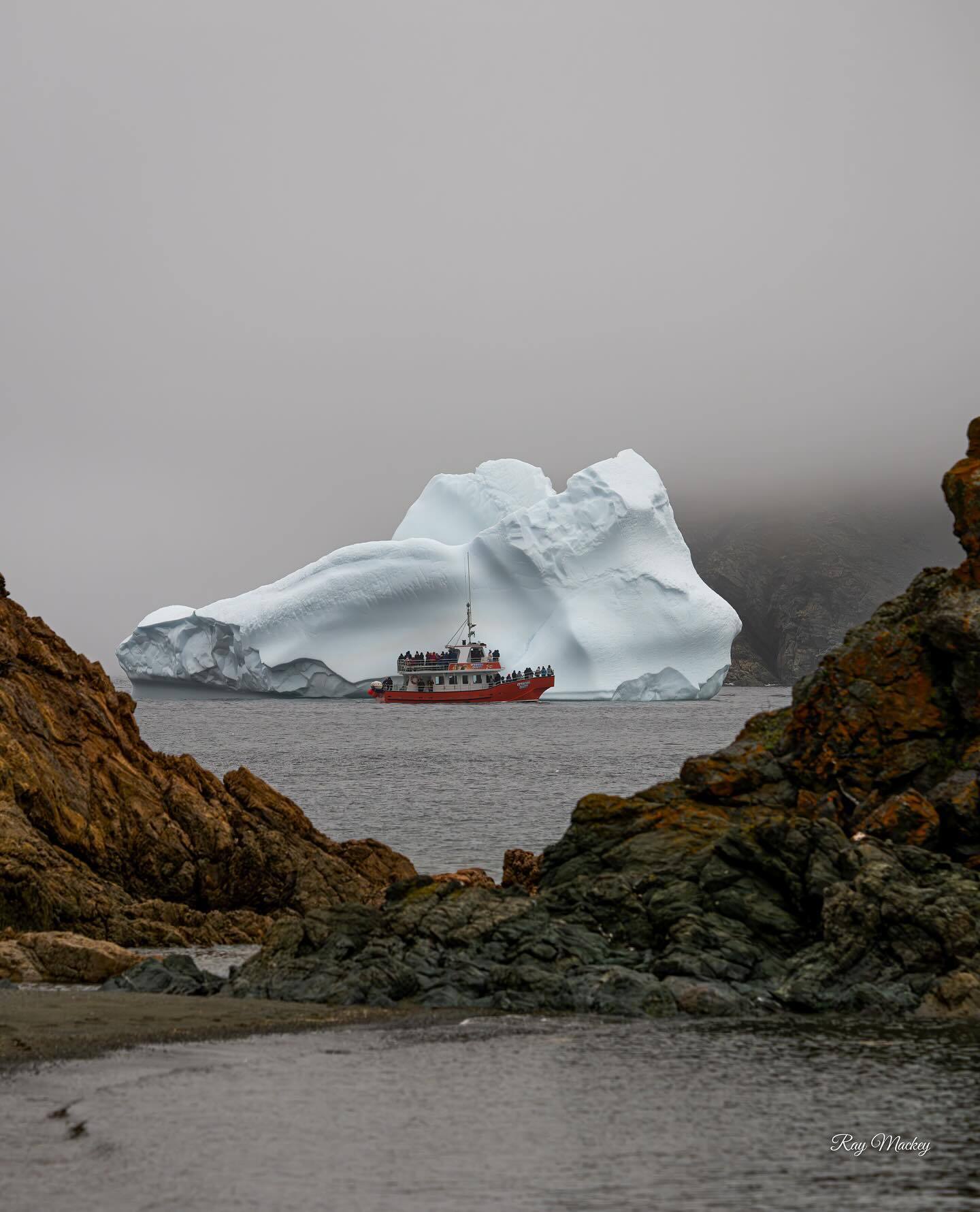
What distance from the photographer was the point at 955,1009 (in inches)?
373

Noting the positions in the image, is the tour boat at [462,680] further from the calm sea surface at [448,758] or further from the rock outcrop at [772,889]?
the rock outcrop at [772,889]

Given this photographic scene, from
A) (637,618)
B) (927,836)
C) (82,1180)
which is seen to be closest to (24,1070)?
(82,1180)

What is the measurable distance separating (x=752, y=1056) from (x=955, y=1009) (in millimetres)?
2039

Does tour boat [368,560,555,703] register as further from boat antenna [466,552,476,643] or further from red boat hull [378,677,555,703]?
boat antenna [466,552,476,643]

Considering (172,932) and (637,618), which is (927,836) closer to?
(172,932)

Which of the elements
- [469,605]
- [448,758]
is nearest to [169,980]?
[448,758]

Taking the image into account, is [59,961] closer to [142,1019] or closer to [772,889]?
[142,1019]

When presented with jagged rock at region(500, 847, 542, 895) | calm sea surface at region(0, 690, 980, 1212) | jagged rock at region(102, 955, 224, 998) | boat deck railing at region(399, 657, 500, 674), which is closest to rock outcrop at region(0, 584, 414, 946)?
jagged rock at region(500, 847, 542, 895)

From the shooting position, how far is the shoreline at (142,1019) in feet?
27.8

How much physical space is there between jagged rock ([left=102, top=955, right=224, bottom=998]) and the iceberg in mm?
56170

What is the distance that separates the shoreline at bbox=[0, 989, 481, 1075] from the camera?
333 inches

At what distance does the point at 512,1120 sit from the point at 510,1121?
0.02m

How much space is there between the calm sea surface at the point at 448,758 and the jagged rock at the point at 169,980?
9.00 metres

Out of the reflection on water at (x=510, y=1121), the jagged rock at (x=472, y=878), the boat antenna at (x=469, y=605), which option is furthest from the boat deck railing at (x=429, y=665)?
the reflection on water at (x=510, y=1121)
